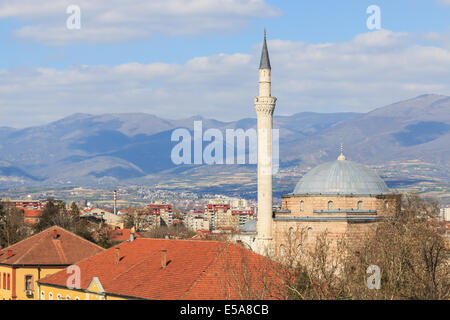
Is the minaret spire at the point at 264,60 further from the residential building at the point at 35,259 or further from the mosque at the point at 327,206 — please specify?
the residential building at the point at 35,259

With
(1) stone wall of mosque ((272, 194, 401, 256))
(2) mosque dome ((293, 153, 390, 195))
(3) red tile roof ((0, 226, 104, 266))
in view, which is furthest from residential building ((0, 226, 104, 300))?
(2) mosque dome ((293, 153, 390, 195))

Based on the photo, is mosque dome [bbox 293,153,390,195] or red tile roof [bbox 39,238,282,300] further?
mosque dome [bbox 293,153,390,195]

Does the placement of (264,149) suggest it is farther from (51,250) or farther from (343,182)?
(51,250)

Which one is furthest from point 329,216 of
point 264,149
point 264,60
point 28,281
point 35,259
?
point 28,281

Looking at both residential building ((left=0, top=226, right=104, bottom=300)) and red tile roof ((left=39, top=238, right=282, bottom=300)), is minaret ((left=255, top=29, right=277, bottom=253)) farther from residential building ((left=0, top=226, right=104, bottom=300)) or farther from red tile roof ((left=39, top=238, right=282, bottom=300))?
red tile roof ((left=39, top=238, right=282, bottom=300))
